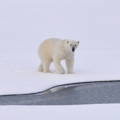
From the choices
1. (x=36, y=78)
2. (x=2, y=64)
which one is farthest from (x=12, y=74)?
(x=2, y=64)

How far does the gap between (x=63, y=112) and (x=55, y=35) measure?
14.8ft

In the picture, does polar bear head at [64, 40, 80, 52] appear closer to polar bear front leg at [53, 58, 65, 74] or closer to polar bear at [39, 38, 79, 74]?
polar bear at [39, 38, 79, 74]

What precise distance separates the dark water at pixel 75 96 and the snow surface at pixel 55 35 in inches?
4.6

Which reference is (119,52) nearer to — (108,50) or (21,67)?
(108,50)

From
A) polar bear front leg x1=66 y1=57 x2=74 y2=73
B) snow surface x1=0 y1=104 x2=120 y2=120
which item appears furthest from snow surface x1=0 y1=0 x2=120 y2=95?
snow surface x1=0 y1=104 x2=120 y2=120

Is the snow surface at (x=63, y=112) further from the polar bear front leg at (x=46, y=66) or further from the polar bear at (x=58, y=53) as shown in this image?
the polar bear front leg at (x=46, y=66)

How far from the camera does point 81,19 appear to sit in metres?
8.88

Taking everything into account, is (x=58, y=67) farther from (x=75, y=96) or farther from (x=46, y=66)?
(x=75, y=96)

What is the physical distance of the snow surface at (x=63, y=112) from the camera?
3492 mm

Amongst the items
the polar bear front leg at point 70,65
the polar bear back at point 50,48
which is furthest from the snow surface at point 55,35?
the polar bear back at point 50,48

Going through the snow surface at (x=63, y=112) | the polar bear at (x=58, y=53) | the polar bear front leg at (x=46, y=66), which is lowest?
the snow surface at (x=63, y=112)

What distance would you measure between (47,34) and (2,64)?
2.44 meters

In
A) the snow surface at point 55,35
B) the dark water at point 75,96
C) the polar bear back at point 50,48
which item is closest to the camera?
the dark water at point 75,96

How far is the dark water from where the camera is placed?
4164 millimetres
